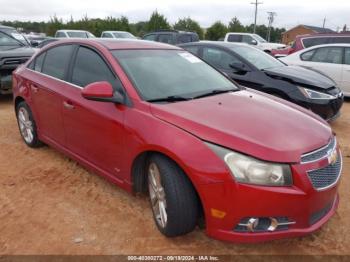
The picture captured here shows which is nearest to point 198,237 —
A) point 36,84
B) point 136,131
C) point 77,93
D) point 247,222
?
point 247,222

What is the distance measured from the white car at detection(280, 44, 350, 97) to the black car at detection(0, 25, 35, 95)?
6.46 meters

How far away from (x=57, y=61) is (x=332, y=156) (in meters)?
3.24

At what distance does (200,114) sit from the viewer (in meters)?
3.04

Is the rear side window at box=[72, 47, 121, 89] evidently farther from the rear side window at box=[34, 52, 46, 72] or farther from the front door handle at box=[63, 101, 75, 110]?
the rear side window at box=[34, 52, 46, 72]

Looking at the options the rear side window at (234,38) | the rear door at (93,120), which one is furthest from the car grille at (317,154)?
the rear side window at (234,38)

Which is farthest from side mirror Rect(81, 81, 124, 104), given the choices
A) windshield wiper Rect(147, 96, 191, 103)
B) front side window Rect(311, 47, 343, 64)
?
front side window Rect(311, 47, 343, 64)

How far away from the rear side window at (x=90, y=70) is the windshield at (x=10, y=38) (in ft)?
19.0

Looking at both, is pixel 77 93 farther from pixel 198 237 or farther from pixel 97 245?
pixel 198 237

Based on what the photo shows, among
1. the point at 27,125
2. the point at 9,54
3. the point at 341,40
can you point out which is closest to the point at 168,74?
the point at 27,125

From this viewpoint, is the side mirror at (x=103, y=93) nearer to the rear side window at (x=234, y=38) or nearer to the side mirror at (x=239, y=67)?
the side mirror at (x=239, y=67)

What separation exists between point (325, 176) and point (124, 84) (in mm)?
1839

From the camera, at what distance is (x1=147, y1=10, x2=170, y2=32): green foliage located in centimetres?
4172

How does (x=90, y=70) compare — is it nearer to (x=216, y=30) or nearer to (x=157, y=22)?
(x=157, y=22)

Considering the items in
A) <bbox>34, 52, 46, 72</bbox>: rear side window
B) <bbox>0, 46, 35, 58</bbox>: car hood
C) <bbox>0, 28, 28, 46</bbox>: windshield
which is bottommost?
<bbox>0, 46, 35, 58</bbox>: car hood
